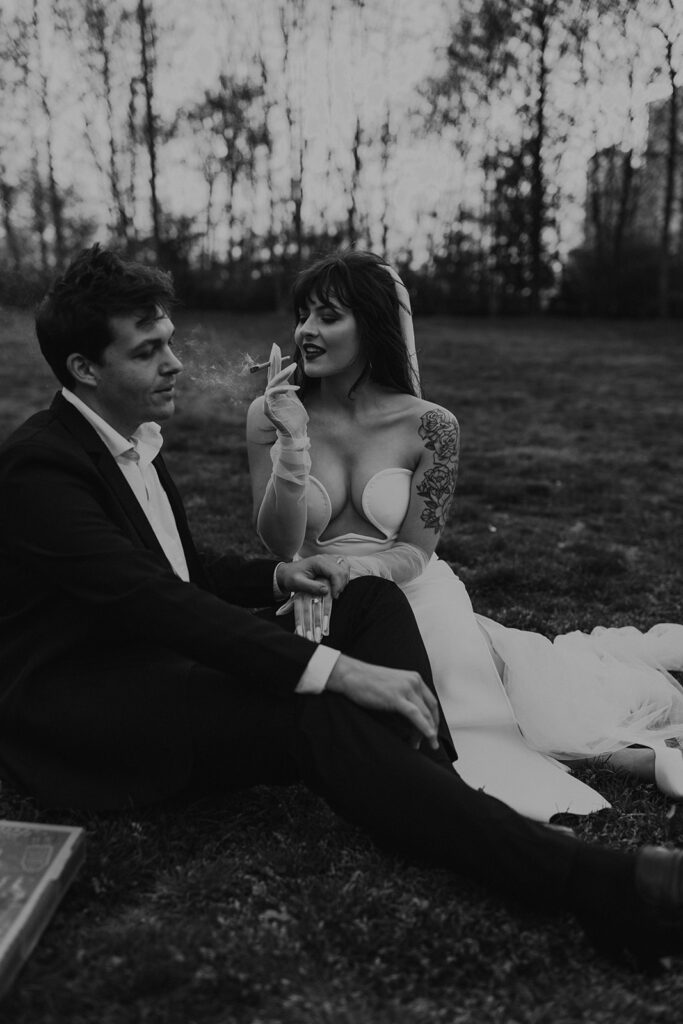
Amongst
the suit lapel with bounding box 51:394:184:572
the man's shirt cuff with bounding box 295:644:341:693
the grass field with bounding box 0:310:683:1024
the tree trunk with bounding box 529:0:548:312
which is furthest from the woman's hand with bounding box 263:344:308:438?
the tree trunk with bounding box 529:0:548:312

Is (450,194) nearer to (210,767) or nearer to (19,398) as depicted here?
(19,398)

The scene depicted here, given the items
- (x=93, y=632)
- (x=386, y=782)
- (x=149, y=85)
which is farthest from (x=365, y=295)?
(x=149, y=85)

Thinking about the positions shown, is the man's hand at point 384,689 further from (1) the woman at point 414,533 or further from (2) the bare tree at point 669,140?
(2) the bare tree at point 669,140

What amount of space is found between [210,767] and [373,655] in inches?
24.7

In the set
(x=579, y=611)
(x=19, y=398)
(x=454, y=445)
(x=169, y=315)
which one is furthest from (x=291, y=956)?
(x=19, y=398)

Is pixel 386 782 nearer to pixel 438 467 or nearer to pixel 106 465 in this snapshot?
pixel 106 465

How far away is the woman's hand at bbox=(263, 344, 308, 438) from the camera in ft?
11.9

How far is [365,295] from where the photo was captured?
417 centimetres

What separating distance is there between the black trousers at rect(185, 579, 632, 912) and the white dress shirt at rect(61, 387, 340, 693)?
83mm

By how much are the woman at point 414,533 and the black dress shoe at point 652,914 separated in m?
1.01

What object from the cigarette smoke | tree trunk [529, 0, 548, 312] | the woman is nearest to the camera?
the woman

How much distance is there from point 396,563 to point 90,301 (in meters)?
1.72

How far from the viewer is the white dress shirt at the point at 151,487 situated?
277cm

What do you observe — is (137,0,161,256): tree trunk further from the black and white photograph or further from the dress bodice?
the dress bodice
